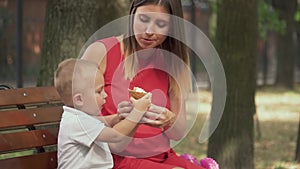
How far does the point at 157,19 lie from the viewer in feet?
11.7

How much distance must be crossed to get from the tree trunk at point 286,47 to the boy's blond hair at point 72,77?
15916 mm

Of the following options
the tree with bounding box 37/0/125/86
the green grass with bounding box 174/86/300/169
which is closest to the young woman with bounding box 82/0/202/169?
the tree with bounding box 37/0/125/86

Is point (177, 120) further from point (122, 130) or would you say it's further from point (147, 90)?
point (122, 130)

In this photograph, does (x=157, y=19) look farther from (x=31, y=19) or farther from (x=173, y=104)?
(x=31, y=19)

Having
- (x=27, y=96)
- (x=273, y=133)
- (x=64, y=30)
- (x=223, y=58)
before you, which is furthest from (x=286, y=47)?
(x=27, y=96)

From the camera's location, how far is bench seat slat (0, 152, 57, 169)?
3656 mm

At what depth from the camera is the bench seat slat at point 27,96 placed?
3.82m

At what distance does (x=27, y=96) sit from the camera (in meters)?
3.95

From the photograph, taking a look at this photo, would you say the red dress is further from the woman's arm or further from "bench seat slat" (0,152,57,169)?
"bench seat slat" (0,152,57,169)

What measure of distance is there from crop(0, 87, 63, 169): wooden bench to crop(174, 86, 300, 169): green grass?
13.5 ft

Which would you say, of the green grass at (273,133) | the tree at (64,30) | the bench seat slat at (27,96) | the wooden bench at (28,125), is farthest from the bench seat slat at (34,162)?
the green grass at (273,133)

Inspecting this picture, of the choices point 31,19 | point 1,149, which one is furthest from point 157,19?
point 31,19

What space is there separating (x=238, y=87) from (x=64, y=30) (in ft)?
6.29

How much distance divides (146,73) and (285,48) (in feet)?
55.5
